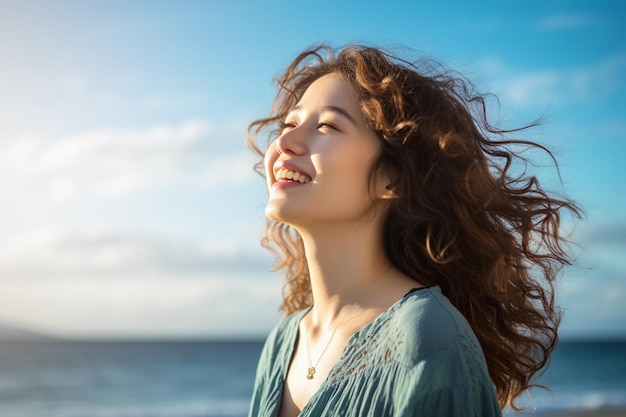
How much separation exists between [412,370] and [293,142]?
3.06 ft

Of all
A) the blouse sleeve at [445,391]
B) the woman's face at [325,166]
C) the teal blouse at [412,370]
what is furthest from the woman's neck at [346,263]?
the blouse sleeve at [445,391]

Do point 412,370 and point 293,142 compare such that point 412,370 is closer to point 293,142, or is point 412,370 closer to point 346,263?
point 346,263

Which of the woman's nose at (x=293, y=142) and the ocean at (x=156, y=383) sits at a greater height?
the ocean at (x=156, y=383)

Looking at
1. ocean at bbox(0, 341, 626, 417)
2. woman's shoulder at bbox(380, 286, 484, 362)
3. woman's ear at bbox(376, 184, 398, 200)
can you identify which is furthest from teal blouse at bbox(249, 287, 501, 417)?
ocean at bbox(0, 341, 626, 417)

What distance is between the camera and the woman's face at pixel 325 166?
94.9 inches

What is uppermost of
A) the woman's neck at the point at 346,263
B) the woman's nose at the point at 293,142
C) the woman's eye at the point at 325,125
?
the woman's eye at the point at 325,125

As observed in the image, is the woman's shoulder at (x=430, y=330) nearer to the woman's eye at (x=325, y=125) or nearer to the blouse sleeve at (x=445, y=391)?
the blouse sleeve at (x=445, y=391)

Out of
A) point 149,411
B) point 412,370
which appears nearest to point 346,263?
point 412,370

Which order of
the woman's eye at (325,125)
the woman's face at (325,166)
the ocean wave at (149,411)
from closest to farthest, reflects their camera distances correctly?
the woman's face at (325,166), the woman's eye at (325,125), the ocean wave at (149,411)

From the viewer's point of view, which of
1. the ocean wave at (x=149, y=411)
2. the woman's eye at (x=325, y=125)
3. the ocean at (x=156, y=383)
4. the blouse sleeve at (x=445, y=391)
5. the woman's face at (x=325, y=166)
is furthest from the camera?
the ocean at (x=156, y=383)

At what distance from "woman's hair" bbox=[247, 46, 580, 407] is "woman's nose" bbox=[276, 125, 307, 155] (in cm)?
26

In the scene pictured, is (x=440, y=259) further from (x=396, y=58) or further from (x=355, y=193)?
(x=396, y=58)

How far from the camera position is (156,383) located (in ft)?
72.7

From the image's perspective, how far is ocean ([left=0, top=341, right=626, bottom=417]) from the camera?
1595 cm
